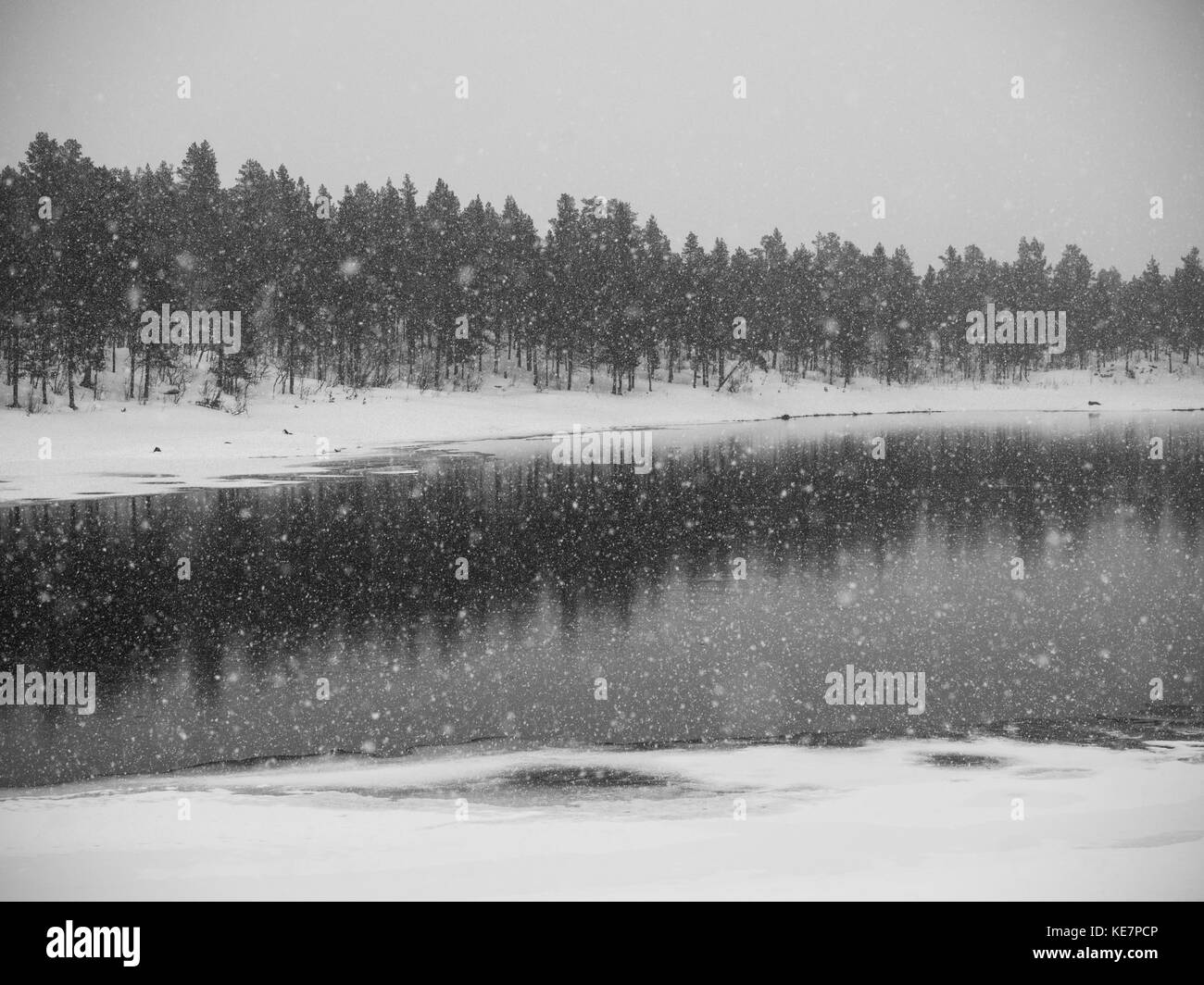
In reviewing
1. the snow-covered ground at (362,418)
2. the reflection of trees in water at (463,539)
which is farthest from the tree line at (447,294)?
the reflection of trees in water at (463,539)

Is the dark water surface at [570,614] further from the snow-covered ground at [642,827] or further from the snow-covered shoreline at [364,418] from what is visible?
the snow-covered shoreline at [364,418]

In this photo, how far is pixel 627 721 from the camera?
1059cm

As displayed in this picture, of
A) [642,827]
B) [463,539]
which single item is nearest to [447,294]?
[463,539]

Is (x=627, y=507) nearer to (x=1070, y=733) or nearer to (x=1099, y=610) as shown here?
(x=1099, y=610)

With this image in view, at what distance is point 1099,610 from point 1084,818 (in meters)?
9.17

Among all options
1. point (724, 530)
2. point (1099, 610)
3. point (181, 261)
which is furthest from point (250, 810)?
point (181, 261)

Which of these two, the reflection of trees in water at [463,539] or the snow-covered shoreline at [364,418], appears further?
the snow-covered shoreline at [364,418]

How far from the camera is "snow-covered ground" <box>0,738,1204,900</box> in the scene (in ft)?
18.8

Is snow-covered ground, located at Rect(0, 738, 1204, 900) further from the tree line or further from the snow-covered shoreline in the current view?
the tree line

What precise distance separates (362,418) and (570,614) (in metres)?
43.5

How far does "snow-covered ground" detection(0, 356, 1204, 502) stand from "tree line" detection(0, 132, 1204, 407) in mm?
3532

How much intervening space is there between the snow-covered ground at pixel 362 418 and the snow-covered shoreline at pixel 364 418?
0.28 feet

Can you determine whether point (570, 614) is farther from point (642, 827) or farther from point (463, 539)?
point (642, 827)

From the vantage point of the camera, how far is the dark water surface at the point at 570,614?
1060 cm
